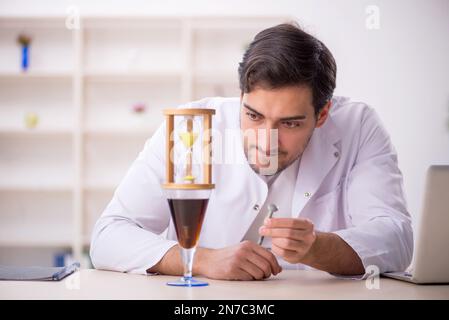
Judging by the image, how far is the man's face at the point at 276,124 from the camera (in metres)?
1.74

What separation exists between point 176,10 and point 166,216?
3375 millimetres

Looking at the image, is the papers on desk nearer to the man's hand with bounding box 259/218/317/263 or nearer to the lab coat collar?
the man's hand with bounding box 259/218/317/263

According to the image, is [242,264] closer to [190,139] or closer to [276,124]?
[190,139]

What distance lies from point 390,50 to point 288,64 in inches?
140

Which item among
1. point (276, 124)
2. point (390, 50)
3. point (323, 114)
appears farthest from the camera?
point (390, 50)

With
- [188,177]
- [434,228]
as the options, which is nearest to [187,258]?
[188,177]

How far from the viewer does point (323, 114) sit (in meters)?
1.97

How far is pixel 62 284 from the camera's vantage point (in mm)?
1346

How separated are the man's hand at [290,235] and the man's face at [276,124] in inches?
17.3

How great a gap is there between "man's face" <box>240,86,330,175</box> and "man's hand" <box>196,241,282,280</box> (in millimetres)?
397

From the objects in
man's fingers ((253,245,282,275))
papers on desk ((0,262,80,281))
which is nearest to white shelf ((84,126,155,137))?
papers on desk ((0,262,80,281))

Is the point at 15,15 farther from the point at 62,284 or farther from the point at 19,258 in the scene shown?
the point at 62,284
